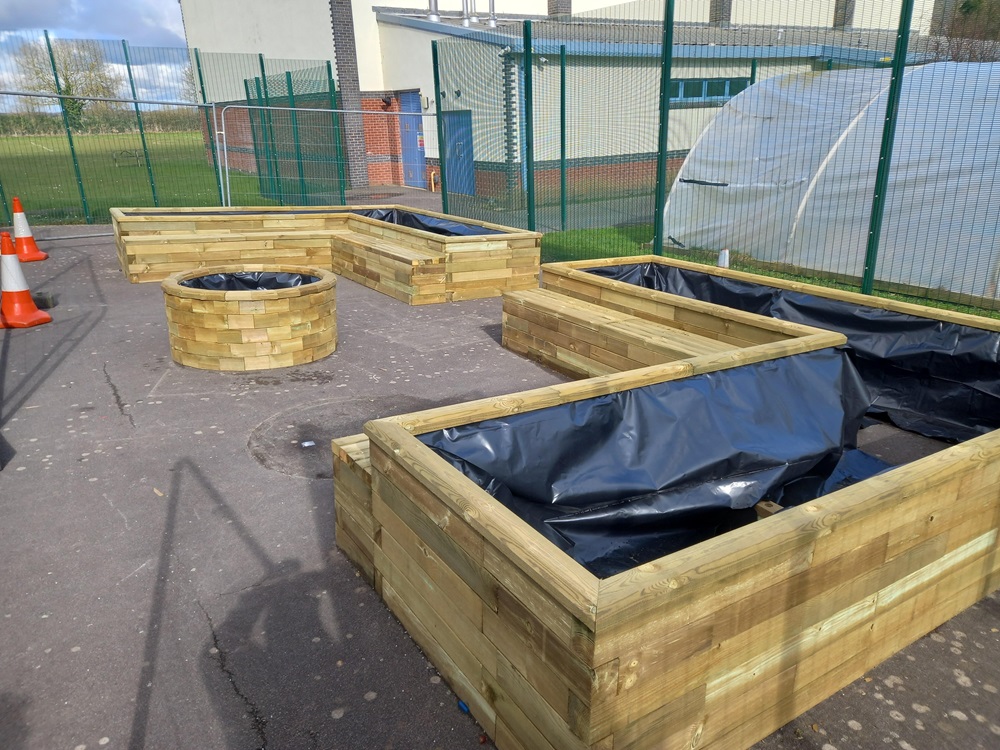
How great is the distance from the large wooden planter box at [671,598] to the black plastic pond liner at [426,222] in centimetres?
753

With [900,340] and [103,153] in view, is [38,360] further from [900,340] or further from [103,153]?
[103,153]

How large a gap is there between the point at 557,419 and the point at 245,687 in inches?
67.7

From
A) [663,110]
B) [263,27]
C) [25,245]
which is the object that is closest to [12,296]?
[25,245]

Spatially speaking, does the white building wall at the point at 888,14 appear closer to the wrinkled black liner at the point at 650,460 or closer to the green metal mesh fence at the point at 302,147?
the wrinkled black liner at the point at 650,460

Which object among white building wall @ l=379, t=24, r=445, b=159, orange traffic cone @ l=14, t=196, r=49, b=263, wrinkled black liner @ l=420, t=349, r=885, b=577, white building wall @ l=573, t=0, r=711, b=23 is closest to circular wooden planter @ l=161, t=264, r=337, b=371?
wrinkled black liner @ l=420, t=349, r=885, b=577

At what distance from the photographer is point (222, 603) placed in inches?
133

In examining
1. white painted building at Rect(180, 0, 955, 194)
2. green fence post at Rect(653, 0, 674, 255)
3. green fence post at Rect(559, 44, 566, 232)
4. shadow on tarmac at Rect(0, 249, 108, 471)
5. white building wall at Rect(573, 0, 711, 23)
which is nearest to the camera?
shadow on tarmac at Rect(0, 249, 108, 471)

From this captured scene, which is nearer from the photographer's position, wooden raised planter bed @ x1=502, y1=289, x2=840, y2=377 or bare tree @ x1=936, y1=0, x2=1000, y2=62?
wooden raised planter bed @ x1=502, y1=289, x2=840, y2=377

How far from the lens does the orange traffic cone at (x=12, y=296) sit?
795cm

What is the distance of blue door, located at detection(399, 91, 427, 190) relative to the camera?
77.8 ft

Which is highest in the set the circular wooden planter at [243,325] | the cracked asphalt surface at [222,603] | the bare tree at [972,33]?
the bare tree at [972,33]

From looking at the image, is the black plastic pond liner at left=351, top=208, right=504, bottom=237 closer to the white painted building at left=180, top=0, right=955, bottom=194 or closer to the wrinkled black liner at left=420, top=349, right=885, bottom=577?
the white painted building at left=180, top=0, right=955, bottom=194

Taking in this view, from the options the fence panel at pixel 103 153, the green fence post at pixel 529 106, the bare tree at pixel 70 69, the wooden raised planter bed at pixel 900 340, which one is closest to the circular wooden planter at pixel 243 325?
the wooden raised planter bed at pixel 900 340

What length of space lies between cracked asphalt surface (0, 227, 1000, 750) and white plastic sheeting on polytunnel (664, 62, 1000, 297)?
4165mm
